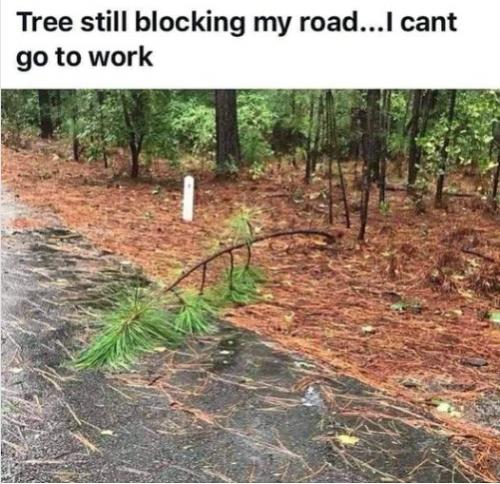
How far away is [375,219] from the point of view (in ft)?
21.6

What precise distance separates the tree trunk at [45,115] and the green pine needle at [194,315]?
11112 mm

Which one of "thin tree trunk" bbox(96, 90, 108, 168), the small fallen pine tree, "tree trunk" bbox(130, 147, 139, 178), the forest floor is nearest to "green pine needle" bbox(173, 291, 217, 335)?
the small fallen pine tree

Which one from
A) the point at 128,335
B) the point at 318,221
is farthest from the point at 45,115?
Result: the point at 128,335

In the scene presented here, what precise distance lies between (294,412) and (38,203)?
4.99 m

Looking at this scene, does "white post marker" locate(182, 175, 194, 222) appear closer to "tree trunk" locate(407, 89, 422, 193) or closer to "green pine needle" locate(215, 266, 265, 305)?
"green pine needle" locate(215, 266, 265, 305)

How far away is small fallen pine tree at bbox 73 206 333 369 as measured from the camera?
10.3ft

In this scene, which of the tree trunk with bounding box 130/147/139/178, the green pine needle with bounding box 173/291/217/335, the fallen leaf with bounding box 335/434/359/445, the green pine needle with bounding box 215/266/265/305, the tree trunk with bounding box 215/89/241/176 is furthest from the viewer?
the tree trunk with bounding box 215/89/241/176

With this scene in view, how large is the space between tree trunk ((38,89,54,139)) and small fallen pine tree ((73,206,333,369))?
35.2 ft

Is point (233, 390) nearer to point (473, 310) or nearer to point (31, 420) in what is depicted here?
point (31, 420)

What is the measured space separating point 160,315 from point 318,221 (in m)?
3.22

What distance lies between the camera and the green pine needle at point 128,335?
310 cm

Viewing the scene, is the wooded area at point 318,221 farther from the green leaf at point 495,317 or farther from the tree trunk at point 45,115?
the tree trunk at point 45,115

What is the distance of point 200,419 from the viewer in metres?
2.62

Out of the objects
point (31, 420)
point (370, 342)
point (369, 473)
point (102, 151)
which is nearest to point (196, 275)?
point (370, 342)
